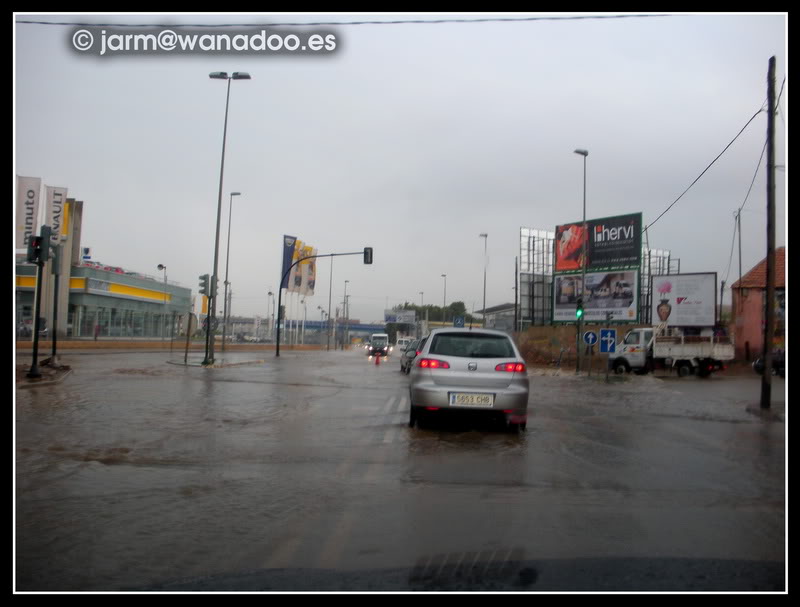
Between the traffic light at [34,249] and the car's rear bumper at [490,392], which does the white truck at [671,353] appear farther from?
the traffic light at [34,249]

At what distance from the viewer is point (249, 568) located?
12.8ft

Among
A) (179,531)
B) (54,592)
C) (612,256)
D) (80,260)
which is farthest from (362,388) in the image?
(80,260)

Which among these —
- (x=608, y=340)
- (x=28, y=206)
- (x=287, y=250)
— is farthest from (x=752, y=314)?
(x=28, y=206)

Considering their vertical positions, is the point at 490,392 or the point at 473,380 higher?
the point at 473,380

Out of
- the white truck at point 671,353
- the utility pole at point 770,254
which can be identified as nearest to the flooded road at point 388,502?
the utility pole at point 770,254

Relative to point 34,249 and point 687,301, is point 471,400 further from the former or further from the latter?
point 687,301

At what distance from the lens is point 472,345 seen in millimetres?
9039

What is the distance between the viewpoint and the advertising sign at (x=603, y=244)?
3862cm

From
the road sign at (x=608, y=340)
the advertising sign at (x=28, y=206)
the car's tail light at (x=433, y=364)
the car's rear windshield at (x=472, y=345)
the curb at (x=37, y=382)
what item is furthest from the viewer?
the advertising sign at (x=28, y=206)

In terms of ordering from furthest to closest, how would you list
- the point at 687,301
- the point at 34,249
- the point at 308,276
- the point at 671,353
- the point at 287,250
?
the point at 308,276 < the point at 287,250 < the point at 687,301 < the point at 671,353 < the point at 34,249

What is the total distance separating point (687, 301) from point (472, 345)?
1095 inches

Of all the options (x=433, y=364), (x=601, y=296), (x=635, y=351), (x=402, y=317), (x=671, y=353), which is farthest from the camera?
(x=402, y=317)

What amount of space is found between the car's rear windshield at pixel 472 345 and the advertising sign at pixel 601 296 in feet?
96.3

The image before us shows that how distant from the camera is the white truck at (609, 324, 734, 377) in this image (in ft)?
78.9
